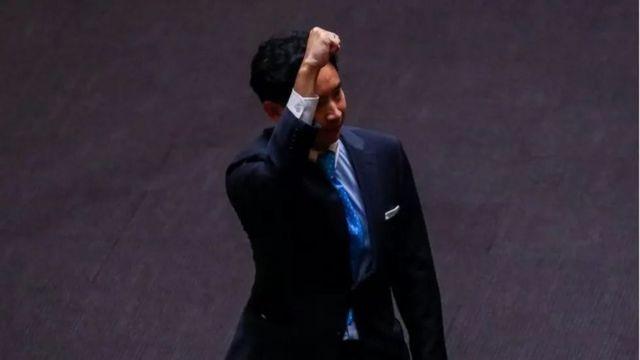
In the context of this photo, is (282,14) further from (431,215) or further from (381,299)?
(381,299)

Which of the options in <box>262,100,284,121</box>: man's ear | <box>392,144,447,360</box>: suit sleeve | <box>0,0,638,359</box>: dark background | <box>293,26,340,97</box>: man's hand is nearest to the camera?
<box>293,26,340,97</box>: man's hand

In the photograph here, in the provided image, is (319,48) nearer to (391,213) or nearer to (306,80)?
(306,80)

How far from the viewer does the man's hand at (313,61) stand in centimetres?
201

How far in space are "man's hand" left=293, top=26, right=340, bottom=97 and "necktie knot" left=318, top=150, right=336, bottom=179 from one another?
165mm

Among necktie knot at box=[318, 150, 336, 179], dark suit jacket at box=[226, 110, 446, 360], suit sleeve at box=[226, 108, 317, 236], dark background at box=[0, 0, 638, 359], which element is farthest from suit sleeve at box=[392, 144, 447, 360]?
dark background at box=[0, 0, 638, 359]

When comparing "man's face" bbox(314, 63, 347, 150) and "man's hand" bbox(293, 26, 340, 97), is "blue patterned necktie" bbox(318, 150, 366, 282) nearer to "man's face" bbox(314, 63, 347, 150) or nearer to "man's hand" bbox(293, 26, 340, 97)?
"man's face" bbox(314, 63, 347, 150)

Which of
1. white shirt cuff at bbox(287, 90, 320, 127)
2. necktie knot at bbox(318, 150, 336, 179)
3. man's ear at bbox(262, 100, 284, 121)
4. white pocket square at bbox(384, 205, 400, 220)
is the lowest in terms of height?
white pocket square at bbox(384, 205, 400, 220)

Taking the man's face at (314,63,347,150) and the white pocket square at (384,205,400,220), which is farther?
the white pocket square at (384,205,400,220)

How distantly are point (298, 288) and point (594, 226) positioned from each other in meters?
1.96

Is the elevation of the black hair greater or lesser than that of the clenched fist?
lesser

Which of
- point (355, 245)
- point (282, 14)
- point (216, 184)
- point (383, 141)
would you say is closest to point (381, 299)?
point (355, 245)

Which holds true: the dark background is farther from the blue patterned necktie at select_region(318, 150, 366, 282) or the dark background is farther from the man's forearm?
the man's forearm

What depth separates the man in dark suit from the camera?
6.79 ft

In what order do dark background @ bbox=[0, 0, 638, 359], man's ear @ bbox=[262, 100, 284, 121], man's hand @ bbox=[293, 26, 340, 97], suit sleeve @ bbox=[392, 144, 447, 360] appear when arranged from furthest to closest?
dark background @ bbox=[0, 0, 638, 359]
suit sleeve @ bbox=[392, 144, 447, 360]
man's ear @ bbox=[262, 100, 284, 121]
man's hand @ bbox=[293, 26, 340, 97]
